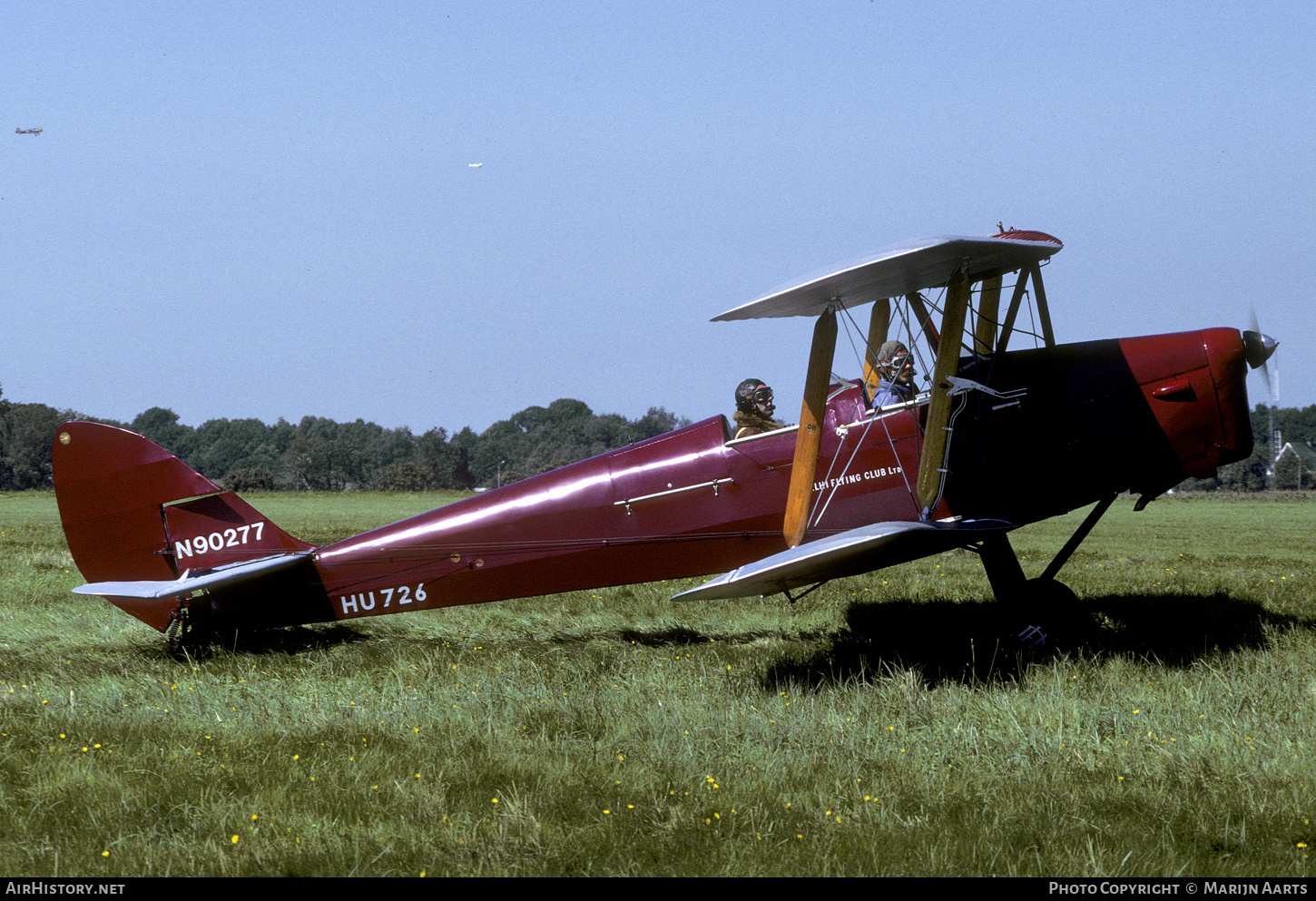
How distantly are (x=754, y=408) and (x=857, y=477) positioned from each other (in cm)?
92

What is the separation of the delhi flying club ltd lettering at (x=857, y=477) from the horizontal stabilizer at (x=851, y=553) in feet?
2.02

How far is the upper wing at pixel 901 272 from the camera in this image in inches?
221

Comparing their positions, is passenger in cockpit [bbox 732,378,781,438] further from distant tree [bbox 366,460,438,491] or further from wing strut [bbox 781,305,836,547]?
distant tree [bbox 366,460,438,491]

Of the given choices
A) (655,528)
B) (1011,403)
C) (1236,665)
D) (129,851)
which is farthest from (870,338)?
(129,851)

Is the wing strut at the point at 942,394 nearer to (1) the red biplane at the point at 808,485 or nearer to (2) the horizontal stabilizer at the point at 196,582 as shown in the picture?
(1) the red biplane at the point at 808,485

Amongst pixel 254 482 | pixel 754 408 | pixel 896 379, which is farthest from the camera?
pixel 254 482

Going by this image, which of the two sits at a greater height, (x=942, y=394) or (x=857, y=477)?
(x=942, y=394)

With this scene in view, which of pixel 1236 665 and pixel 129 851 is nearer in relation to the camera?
pixel 129 851

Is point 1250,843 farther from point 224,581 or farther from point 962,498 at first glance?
point 224,581

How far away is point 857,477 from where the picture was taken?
21.6ft

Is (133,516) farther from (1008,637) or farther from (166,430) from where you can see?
(166,430)

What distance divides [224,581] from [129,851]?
340cm

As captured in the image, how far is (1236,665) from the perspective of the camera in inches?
242

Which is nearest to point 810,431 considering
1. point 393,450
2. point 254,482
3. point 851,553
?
point 851,553
